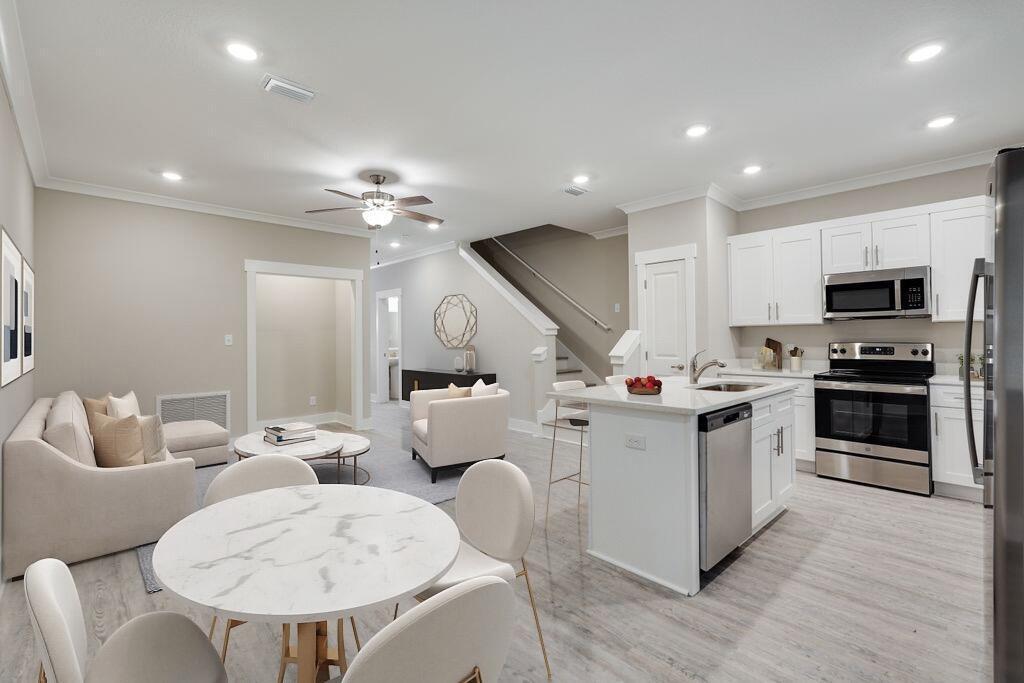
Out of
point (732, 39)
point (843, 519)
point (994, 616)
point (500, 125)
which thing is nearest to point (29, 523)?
point (500, 125)

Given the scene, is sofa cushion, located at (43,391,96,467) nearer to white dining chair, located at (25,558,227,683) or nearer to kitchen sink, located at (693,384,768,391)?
white dining chair, located at (25,558,227,683)

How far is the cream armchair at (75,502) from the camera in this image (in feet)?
8.16

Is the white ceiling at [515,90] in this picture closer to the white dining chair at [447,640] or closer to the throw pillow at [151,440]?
the throw pillow at [151,440]

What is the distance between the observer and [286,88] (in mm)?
2752

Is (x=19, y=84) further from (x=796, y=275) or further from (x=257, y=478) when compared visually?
(x=796, y=275)

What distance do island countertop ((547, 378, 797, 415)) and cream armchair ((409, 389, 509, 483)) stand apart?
4.76 feet

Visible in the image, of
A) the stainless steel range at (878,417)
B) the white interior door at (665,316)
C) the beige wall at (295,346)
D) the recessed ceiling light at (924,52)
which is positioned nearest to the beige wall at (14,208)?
the beige wall at (295,346)

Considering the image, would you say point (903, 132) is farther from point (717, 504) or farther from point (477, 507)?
point (477, 507)

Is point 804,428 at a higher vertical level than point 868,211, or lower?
lower

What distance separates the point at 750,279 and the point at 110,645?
511cm

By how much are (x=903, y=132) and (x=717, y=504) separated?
305 cm

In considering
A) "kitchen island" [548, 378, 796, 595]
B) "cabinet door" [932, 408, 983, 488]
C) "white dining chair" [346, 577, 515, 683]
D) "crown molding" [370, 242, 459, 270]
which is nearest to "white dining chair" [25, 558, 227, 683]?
"white dining chair" [346, 577, 515, 683]

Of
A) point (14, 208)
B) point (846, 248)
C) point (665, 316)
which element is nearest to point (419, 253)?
point (665, 316)

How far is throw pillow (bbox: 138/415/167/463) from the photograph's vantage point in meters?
3.04
